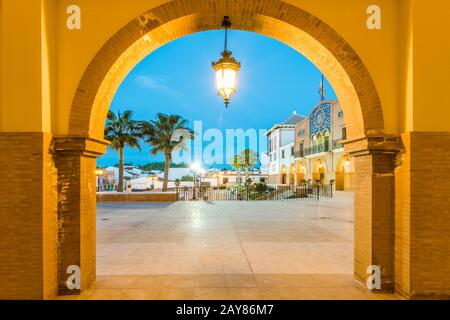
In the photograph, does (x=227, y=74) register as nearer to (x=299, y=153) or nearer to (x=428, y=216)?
(x=428, y=216)

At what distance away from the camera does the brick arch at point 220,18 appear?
15.5 ft

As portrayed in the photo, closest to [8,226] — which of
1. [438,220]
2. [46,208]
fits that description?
[46,208]

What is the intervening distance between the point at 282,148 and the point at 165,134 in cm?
2593

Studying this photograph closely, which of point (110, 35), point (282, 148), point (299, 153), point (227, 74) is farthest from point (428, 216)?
point (282, 148)

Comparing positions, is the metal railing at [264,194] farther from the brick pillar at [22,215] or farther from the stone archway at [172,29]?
the brick pillar at [22,215]

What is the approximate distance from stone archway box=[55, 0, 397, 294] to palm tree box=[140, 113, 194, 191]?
21076 mm

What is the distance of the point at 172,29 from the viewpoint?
516 cm

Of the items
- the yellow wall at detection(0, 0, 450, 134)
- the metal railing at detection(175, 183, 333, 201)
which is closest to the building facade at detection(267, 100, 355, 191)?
the metal railing at detection(175, 183, 333, 201)

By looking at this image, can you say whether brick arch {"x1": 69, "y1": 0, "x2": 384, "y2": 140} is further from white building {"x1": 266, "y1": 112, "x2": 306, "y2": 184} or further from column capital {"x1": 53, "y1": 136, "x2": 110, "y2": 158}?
white building {"x1": 266, "y1": 112, "x2": 306, "y2": 184}

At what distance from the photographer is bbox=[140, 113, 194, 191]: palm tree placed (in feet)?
85.1

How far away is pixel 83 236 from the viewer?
477cm

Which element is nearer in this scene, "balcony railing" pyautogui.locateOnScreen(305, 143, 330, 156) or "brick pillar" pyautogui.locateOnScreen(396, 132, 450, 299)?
"brick pillar" pyautogui.locateOnScreen(396, 132, 450, 299)

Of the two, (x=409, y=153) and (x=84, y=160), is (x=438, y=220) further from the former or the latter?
(x=84, y=160)

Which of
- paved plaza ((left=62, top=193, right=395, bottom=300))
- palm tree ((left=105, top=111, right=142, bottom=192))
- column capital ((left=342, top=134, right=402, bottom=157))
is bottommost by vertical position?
paved plaza ((left=62, top=193, right=395, bottom=300))
